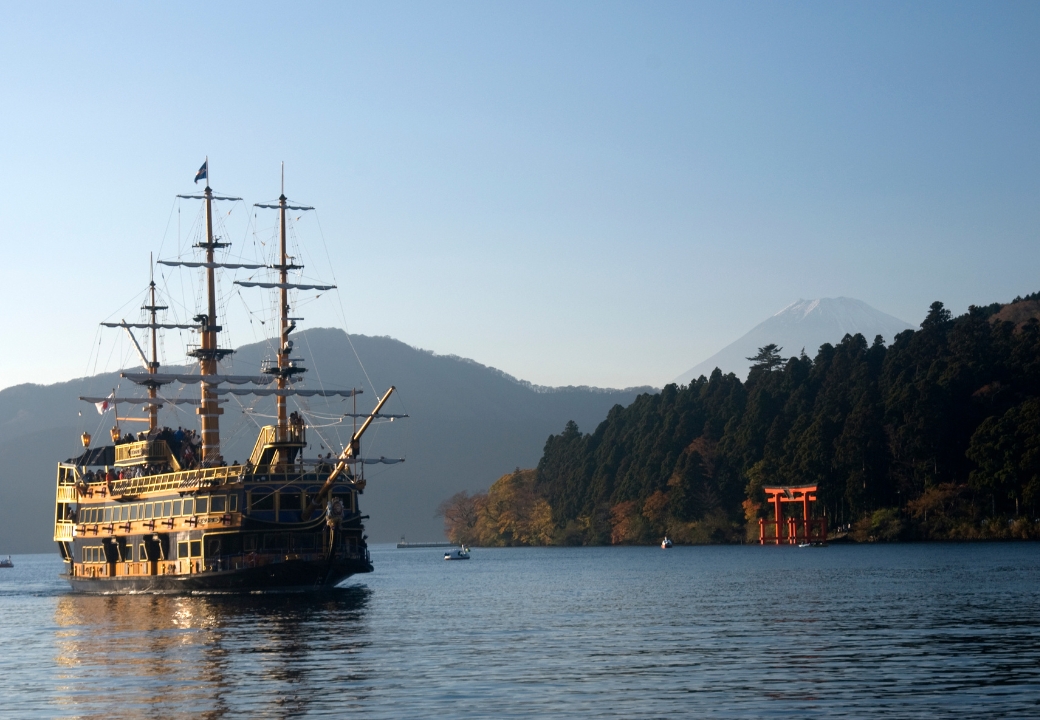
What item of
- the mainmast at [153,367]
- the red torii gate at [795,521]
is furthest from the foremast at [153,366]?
the red torii gate at [795,521]

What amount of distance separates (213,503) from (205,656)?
3947 cm

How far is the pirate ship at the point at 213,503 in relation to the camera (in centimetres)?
9006

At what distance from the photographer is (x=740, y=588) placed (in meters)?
90.5

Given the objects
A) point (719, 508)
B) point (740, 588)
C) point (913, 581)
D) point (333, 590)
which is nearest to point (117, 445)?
point (333, 590)

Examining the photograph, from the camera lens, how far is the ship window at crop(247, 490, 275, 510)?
90125 mm

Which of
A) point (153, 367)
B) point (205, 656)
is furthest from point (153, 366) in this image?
point (205, 656)

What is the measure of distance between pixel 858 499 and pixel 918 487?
7.68m

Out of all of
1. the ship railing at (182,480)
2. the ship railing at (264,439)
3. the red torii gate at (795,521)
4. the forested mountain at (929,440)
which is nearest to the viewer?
the ship railing at (182,480)

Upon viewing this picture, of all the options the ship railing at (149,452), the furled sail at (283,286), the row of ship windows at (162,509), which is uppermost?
the furled sail at (283,286)

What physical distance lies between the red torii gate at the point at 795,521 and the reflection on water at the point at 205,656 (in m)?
97.2

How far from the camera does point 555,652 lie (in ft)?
169

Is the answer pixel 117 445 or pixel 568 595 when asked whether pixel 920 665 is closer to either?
pixel 568 595

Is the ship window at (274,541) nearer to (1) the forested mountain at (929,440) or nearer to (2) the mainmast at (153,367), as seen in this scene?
(2) the mainmast at (153,367)

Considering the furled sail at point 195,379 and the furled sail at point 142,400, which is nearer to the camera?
the furled sail at point 195,379
